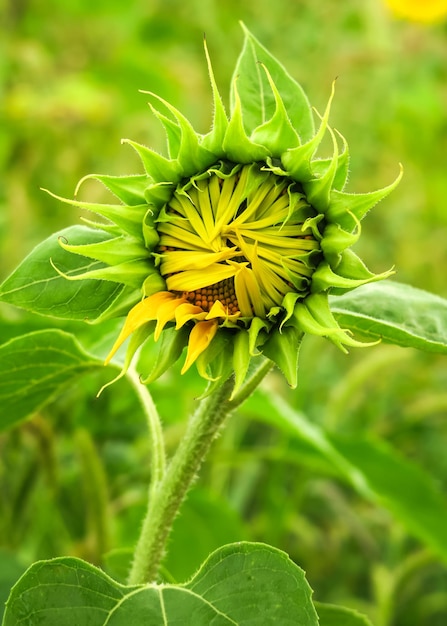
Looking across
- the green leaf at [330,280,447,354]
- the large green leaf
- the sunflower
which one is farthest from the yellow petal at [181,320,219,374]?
the large green leaf

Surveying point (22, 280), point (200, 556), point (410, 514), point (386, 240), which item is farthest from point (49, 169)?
point (22, 280)

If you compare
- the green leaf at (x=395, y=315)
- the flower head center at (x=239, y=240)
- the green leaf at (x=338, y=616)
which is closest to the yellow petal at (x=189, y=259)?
the flower head center at (x=239, y=240)

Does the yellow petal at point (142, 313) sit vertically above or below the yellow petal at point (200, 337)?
above

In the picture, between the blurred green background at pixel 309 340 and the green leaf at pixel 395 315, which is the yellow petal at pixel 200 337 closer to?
the green leaf at pixel 395 315

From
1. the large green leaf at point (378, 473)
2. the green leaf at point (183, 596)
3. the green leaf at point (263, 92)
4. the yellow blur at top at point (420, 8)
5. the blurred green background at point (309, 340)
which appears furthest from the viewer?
the yellow blur at top at point (420, 8)

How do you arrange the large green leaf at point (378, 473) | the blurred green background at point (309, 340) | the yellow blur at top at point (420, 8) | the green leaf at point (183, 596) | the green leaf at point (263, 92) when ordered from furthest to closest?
the yellow blur at top at point (420, 8), the blurred green background at point (309, 340), the large green leaf at point (378, 473), the green leaf at point (263, 92), the green leaf at point (183, 596)

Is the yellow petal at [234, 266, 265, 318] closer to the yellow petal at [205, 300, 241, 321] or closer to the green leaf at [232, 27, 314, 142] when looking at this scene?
the yellow petal at [205, 300, 241, 321]

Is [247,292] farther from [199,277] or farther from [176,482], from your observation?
[176,482]

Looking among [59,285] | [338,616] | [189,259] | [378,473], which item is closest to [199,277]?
[189,259]
